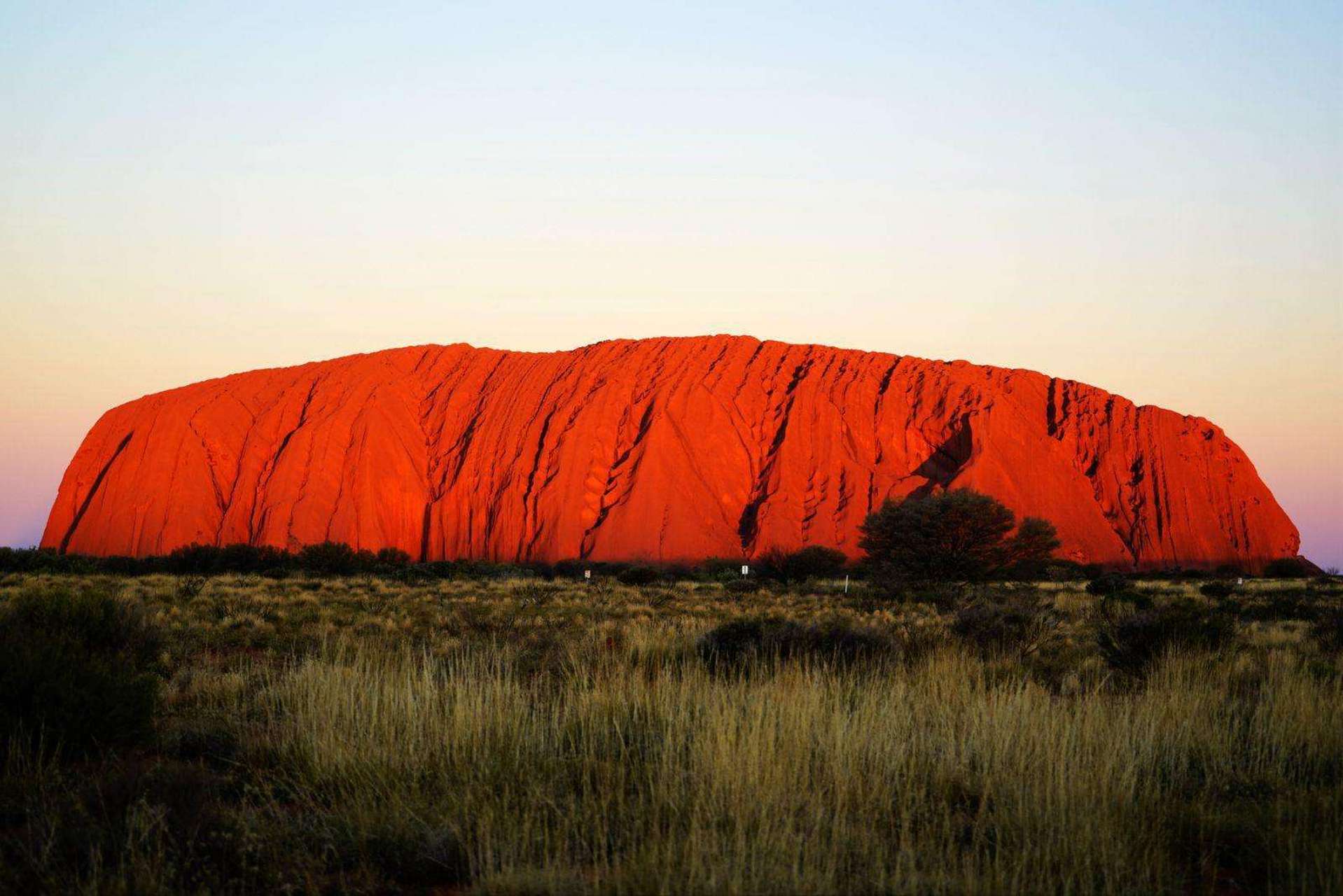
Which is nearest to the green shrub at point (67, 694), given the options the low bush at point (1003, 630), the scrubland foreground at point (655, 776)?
the scrubland foreground at point (655, 776)

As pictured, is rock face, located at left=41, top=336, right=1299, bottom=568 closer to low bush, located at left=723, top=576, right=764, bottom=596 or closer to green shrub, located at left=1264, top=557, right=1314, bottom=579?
green shrub, located at left=1264, top=557, right=1314, bottom=579

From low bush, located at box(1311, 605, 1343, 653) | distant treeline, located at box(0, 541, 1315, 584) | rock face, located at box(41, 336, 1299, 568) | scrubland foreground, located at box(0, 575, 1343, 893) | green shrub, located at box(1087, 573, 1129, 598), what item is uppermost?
rock face, located at box(41, 336, 1299, 568)

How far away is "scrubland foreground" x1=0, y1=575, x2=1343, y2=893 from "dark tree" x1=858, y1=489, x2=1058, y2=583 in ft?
95.0

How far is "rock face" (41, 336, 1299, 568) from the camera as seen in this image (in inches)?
2586

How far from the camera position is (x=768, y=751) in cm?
538

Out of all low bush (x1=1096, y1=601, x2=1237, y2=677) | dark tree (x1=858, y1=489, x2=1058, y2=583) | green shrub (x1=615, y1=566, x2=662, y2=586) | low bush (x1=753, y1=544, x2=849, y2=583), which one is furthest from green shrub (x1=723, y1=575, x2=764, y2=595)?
low bush (x1=1096, y1=601, x2=1237, y2=677)

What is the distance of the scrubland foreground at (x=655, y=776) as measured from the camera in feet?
13.3

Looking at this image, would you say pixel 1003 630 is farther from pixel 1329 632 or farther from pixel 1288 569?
pixel 1288 569

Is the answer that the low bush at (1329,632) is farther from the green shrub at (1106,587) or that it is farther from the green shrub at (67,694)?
the green shrub at (67,694)

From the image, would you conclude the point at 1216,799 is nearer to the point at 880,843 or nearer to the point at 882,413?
the point at 880,843

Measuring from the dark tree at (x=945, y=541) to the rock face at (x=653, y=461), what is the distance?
2004cm

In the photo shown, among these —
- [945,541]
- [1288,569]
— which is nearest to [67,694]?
[945,541]

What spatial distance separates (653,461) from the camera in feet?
217

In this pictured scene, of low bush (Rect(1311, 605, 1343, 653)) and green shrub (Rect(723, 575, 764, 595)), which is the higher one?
low bush (Rect(1311, 605, 1343, 653))
